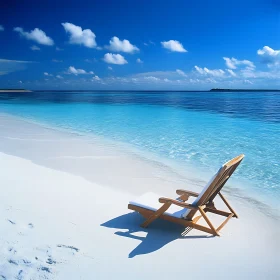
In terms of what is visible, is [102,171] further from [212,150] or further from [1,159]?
[212,150]

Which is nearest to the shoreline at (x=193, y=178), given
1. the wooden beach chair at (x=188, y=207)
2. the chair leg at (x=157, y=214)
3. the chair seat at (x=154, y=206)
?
the wooden beach chair at (x=188, y=207)

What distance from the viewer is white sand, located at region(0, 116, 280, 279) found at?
2.90m

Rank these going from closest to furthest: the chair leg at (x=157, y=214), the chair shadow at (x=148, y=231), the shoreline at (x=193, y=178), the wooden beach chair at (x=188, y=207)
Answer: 1. the chair shadow at (x=148, y=231)
2. the wooden beach chair at (x=188, y=207)
3. the chair leg at (x=157, y=214)
4. the shoreline at (x=193, y=178)

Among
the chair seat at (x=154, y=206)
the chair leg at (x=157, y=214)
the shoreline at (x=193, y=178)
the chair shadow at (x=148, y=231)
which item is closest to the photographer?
the chair shadow at (x=148, y=231)

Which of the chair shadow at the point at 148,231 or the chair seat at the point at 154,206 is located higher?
the chair seat at the point at 154,206

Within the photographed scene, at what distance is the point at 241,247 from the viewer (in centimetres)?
350

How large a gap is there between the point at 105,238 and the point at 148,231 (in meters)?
0.62

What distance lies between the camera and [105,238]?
348 centimetres

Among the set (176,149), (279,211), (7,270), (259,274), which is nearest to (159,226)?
(259,274)

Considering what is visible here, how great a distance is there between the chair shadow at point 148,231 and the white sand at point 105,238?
12mm

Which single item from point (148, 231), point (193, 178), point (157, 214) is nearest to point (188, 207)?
point (157, 214)

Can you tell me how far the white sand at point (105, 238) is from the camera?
2.90m

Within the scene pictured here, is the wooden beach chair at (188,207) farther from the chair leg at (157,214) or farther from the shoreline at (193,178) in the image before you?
the shoreline at (193,178)

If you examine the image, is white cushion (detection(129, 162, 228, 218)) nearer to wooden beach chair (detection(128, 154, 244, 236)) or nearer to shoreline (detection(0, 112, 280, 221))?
wooden beach chair (detection(128, 154, 244, 236))
